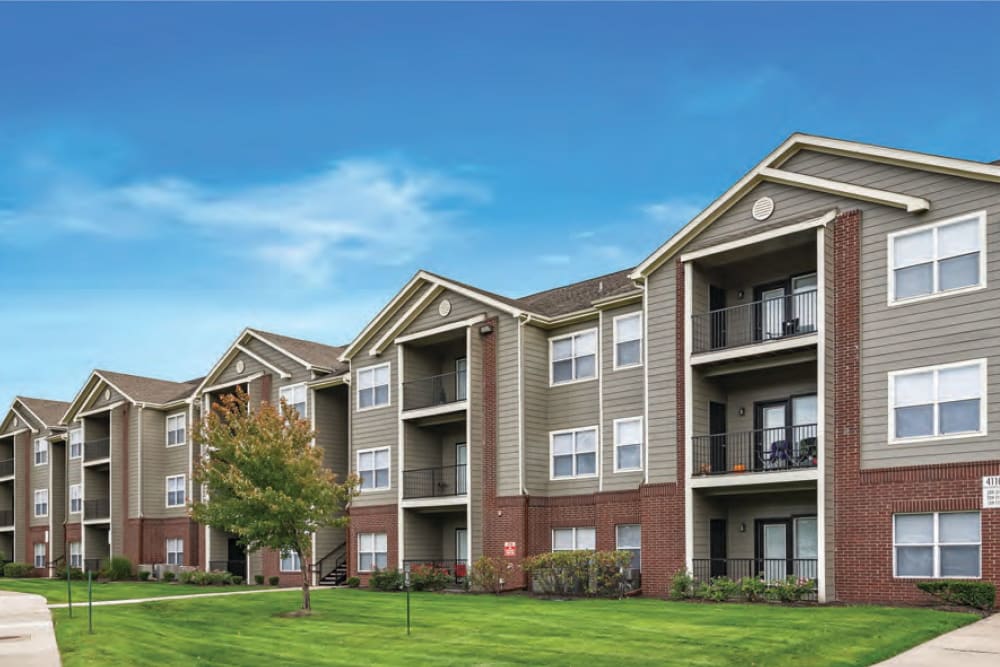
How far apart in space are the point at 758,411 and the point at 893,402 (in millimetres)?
5279

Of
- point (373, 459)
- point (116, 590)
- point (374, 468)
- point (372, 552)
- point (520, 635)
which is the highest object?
point (373, 459)

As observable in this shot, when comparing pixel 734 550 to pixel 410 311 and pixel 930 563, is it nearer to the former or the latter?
pixel 930 563

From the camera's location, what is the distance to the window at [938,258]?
80.5 ft

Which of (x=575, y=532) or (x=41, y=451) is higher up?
(x=41, y=451)

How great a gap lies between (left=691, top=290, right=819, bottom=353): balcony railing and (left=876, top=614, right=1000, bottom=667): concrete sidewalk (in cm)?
1025

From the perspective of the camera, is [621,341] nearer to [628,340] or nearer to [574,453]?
[628,340]

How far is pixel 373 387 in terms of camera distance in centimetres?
4141

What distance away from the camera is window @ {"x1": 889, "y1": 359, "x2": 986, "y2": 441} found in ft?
79.4

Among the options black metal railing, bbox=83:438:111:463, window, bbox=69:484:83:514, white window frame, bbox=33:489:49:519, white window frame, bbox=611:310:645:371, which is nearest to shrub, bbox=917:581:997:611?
white window frame, bbox=611:310:645:371

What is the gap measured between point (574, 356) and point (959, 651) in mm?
18578

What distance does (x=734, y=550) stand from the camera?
30.2 metres

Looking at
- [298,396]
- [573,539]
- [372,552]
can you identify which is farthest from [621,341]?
[298,396]

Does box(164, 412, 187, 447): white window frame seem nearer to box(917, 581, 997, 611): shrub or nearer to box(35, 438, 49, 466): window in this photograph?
box(35, 438, 49, 466): window

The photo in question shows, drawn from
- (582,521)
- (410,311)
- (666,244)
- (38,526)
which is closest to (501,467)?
(582,521)
